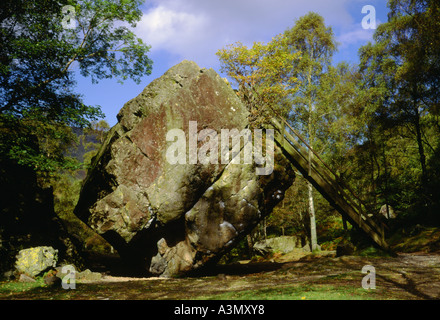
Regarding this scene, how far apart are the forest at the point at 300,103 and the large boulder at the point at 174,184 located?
215cm

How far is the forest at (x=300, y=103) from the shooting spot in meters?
12.0

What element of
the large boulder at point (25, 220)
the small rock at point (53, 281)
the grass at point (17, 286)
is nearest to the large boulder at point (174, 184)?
the large boulder at point (25, 220)

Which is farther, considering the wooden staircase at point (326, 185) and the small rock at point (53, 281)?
the wooden staircase at point (326, 185)

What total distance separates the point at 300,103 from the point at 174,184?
1510 centimetres

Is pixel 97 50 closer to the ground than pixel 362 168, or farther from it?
farther from it

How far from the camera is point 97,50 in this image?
607 inches

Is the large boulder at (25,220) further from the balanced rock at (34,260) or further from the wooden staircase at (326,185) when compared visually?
the wooden staircase at (326,185)

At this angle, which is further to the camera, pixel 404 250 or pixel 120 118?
pixel 404 250
